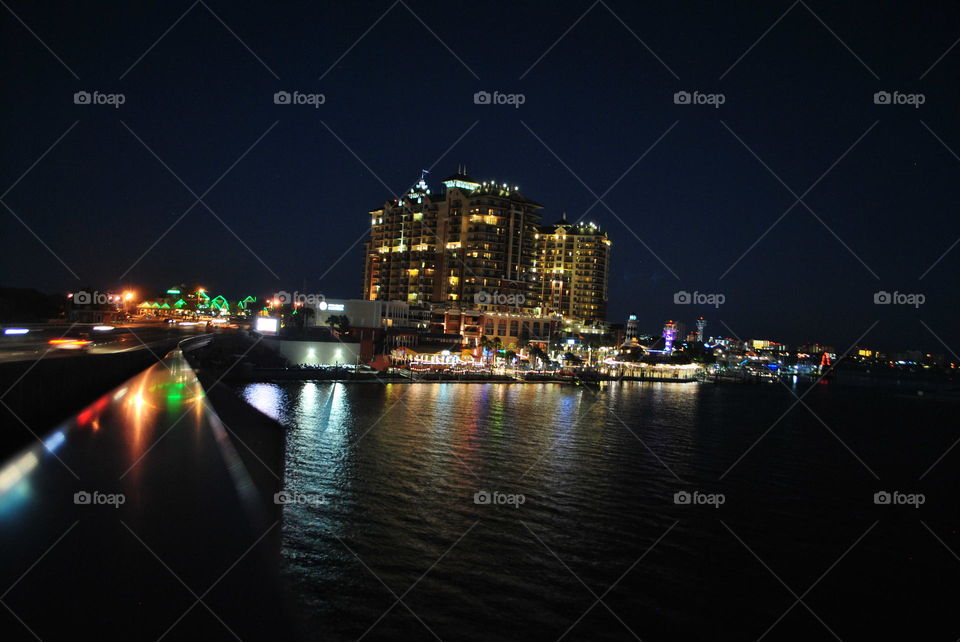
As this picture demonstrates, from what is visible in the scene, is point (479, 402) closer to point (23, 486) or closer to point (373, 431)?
point (373, 431)

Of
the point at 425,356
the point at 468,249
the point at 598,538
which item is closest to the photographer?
the point at 598,538

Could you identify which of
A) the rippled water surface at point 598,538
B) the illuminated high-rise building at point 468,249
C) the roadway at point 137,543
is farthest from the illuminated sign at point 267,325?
the roadway at point 137,543

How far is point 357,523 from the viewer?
45.6ft

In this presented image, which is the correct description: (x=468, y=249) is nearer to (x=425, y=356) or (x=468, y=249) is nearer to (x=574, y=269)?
(x=425, y=356)

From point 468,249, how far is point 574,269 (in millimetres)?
29519

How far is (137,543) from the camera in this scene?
796cm

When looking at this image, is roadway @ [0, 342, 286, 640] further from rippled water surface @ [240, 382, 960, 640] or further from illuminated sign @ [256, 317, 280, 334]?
illuminated sign @ [256, 317, 280, 334]

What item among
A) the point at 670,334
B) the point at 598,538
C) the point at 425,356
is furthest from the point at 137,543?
the point at 670,334

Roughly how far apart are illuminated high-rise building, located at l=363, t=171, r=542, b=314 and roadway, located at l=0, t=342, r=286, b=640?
265ft

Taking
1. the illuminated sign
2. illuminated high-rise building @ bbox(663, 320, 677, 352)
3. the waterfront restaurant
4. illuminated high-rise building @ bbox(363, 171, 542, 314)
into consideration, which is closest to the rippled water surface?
the waterfront restaurant

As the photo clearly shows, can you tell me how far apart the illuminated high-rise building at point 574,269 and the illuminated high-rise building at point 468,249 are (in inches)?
645

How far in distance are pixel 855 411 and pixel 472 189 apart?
60.6 metres

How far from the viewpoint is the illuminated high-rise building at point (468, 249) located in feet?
310

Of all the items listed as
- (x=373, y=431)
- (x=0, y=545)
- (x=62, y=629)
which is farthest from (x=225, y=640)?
(x=373, y=431)
